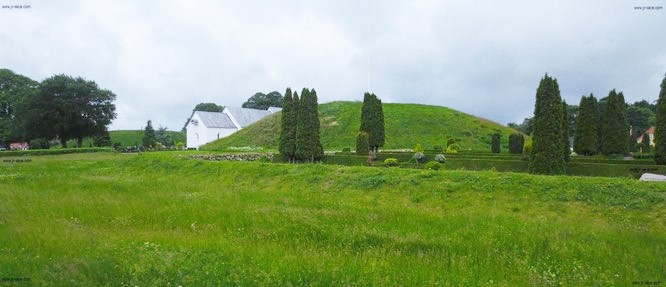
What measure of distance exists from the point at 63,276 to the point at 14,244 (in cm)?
274

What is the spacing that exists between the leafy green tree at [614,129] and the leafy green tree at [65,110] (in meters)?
61.7

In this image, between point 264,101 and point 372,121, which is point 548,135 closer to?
point 372,121

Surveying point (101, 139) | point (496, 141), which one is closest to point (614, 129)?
point (496, 141)

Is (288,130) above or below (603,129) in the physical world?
below

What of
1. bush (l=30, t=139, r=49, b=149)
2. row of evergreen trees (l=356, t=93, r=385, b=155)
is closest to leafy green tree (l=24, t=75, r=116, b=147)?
bush (l=30, t=139, r=49, b=149)

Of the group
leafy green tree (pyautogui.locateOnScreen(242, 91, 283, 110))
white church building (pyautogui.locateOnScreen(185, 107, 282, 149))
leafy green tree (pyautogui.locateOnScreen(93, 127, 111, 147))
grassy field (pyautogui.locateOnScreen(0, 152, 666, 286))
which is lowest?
grassy field (pyautogui.locateOnScreen(0, 152, 666, 286))

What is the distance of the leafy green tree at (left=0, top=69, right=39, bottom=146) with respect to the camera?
208ft

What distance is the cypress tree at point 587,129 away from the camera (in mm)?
30472

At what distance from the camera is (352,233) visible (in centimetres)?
909

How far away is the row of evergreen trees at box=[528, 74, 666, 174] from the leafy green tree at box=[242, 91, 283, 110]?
299 feet

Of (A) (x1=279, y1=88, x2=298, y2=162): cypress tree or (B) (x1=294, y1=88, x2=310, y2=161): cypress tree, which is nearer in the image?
(B) (x1=294, y1=88, x2=310, y2=161): cypress tree

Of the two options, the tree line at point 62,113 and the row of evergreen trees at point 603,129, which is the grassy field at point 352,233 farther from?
the tree line at point 62,113

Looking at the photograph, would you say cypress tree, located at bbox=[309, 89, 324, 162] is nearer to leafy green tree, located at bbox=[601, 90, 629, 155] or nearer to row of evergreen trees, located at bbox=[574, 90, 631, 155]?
row of evergreen trees, located at bbox=[574, 90, 631, 155]

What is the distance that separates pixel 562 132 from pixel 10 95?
264 ft
